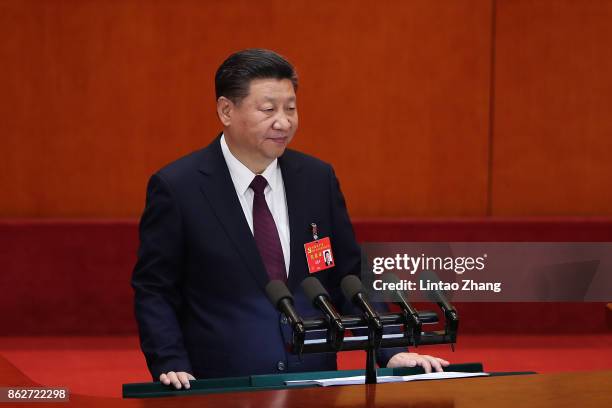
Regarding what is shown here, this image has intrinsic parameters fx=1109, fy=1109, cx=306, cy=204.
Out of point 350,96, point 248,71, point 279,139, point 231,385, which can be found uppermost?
point 350,96

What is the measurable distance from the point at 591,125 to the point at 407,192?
89cm

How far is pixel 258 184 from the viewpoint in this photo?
2420 millimetres

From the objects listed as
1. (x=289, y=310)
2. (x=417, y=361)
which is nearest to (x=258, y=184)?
(x=417, y=361)

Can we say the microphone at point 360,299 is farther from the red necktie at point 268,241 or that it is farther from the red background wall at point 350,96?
the red background wall at point 350,96

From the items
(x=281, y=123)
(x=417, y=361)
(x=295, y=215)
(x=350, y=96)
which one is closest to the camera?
(x=417, y=361)

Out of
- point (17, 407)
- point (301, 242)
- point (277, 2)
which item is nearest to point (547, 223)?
point (277, 2)

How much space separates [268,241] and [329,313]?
0.57 meters

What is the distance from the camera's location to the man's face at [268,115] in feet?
7.57

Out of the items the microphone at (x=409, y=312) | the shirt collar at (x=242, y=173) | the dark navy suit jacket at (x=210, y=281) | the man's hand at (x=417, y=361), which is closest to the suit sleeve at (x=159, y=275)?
the dark navy suit jacket at (x=210, y=281)

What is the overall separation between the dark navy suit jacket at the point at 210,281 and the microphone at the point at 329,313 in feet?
1.57

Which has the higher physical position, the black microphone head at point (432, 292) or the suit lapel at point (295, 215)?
the suit lapel at point (295, 215)

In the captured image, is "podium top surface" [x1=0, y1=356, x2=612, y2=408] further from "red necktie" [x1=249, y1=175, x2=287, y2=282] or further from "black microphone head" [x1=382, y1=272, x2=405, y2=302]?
"red necktie" [x1=249, y1=175, x2=287, y2=282]

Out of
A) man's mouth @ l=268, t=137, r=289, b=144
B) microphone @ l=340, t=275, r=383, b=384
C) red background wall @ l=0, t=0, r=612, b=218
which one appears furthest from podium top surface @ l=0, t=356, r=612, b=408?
red background wall @ l=0, t=0, r=612, b=218

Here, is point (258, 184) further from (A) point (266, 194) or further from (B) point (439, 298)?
(B) point (439, 298)
